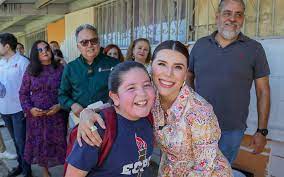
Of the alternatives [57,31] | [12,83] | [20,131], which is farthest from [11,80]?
[57,31]

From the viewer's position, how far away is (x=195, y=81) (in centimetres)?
281

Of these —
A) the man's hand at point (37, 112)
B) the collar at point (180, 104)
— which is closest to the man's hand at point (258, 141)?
the collar at point (180, 104)

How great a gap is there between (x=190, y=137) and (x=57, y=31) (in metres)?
10.6

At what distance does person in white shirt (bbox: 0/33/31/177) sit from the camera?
405 cm

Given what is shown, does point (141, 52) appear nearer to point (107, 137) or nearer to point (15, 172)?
point (15, 172)

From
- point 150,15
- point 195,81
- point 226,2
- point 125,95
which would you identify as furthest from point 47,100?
point 150,15

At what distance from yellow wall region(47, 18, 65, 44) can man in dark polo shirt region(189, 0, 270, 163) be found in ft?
28.5

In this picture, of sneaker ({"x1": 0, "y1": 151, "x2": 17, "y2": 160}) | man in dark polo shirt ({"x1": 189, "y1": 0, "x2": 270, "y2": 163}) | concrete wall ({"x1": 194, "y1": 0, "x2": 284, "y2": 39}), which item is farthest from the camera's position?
sneaker ({"x1": 0, "y1": 151, "x2": 17, "y2": 160})

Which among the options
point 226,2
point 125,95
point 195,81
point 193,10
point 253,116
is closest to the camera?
point 125,95

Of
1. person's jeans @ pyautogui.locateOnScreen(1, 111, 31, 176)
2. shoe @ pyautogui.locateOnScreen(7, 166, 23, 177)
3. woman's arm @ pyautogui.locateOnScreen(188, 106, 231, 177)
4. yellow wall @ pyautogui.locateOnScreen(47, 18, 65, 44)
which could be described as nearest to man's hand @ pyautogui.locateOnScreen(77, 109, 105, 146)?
woman's arm @ pyautogui.locateOnScreen(188, 106, 231, 177)

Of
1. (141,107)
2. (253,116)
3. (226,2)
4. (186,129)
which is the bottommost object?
(253,116)

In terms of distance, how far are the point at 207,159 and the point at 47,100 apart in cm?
240

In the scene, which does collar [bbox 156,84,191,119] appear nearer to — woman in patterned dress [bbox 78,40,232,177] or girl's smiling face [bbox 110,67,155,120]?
woman in patterned dress [bbox 78,40,232,177]

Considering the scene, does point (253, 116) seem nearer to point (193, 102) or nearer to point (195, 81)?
point (195, 81)
